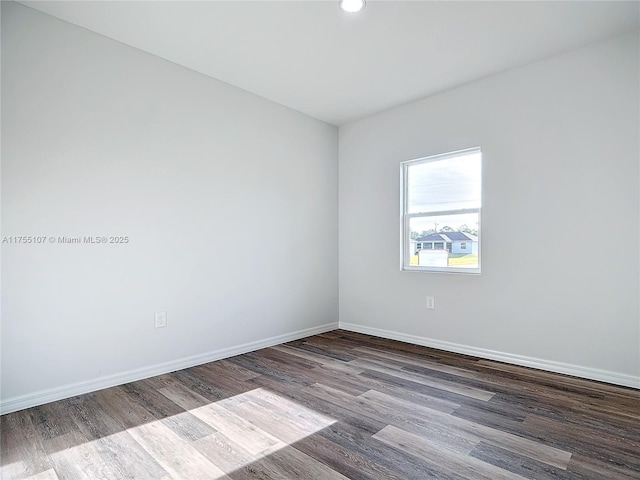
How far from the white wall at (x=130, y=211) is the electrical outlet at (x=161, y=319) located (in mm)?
58

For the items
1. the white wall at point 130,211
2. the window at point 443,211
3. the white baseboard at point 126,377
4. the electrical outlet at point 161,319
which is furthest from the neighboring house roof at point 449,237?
the electrical outlet at point 161,319

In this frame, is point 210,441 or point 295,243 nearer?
point 210,441

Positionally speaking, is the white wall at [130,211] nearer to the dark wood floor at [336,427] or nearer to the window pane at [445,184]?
the dark wood floor at [336,427]

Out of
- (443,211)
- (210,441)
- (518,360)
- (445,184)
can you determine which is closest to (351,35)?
(445,184)

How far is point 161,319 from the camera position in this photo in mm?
3045

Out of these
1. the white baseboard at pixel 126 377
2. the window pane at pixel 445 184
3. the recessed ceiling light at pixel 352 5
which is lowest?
the white baseboard at pixel 126 377

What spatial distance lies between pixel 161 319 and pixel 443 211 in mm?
2835

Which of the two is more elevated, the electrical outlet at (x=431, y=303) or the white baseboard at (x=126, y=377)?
the electrical outlet at (x=431, y=303)

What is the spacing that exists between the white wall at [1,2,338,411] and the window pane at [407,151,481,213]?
134cm

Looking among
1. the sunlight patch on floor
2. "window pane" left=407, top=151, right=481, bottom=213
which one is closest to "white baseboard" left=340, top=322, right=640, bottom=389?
"window pane" left=407, top=151, right=481, bottom=213

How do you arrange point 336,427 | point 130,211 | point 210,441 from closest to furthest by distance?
point 210,441 → point 336,427 → point 130,211

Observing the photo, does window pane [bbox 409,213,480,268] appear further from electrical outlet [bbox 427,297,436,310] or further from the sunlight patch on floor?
the sunlight patch on floor

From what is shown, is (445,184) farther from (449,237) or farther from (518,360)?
(518,360)

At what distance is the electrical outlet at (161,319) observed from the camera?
302 cm
